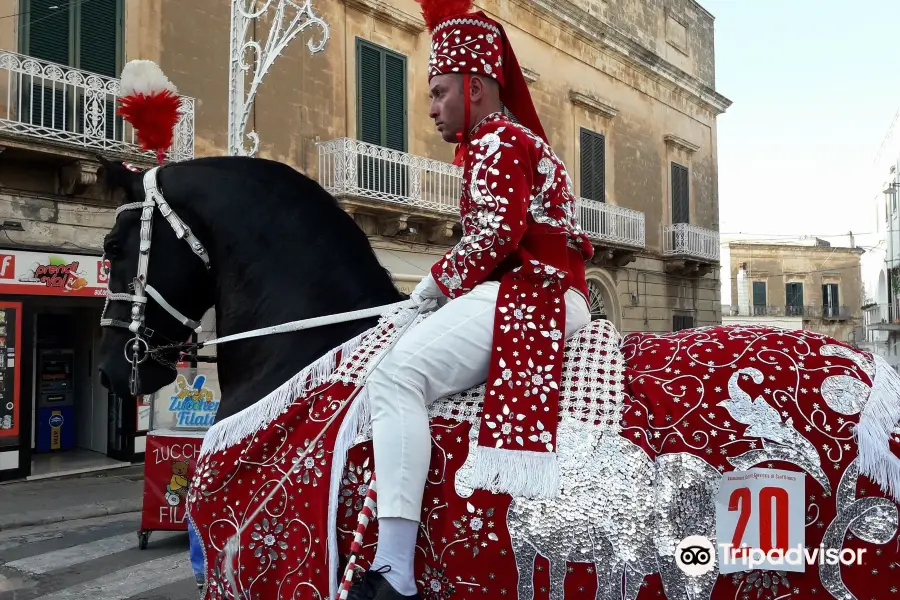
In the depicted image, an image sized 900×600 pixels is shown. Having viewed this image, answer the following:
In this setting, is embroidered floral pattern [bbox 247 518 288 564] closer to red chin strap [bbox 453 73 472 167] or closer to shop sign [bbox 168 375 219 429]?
red chin strap [bbox 453 73 472 167]

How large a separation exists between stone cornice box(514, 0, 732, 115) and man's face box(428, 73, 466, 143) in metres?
16.1

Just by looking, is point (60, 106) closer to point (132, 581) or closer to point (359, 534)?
point (132, 581)

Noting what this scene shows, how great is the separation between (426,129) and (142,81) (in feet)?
40.2

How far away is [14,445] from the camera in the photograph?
974 cm

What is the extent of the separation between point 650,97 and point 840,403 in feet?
71.7

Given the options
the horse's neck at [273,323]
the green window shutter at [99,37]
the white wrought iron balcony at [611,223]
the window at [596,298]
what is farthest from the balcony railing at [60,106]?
the window at [596,298]

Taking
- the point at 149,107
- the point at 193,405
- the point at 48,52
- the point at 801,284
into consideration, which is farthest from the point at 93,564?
the point at 801,284

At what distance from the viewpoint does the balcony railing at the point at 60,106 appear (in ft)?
30.5

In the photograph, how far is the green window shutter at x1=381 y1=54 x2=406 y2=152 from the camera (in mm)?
14375

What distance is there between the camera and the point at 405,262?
14.6 meters

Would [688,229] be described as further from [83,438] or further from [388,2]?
[83,438]

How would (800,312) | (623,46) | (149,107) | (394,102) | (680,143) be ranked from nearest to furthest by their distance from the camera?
(149,107), (394,102), (623,46), (680,143), (800,312)

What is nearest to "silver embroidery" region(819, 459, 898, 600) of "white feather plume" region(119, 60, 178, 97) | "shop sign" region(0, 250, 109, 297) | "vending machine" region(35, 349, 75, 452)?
"white feather plume" region(119, 60, 178, 97)

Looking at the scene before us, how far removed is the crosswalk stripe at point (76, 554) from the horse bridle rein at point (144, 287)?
14.4 ft
